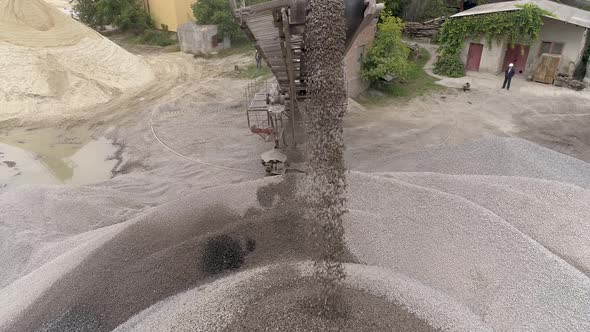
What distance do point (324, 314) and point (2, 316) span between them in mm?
5723

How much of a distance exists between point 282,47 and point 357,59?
10.2 metres

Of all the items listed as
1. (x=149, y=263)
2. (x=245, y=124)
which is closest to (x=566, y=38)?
(x=245, y=124)

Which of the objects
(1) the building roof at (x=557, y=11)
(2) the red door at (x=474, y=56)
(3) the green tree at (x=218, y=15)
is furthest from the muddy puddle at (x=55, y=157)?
(1) the building roof at (x=557, y=11)

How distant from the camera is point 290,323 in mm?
6188

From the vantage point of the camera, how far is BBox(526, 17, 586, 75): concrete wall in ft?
61.0

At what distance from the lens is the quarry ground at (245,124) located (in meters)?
13.5

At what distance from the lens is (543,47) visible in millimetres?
19562

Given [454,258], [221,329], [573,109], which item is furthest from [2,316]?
[573,109]

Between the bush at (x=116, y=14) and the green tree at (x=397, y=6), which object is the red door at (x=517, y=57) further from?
the bush at (x=116, y=14)

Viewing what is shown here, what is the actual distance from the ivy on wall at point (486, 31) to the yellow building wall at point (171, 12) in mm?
16785

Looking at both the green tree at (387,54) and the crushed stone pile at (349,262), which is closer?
the crushed stone pile at (349,262)

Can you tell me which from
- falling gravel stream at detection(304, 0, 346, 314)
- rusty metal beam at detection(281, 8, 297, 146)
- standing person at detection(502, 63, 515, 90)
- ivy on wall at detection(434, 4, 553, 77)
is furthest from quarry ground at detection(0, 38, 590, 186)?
falling gravel stream at detection(304, 0, 346, 314)

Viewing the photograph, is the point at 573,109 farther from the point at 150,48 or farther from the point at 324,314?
the point at 150,48

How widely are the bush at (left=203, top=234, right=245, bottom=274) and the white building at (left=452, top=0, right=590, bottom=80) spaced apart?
1804 centimetres
